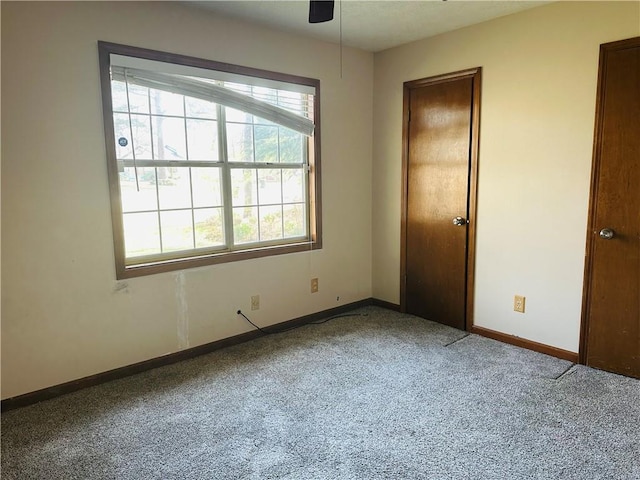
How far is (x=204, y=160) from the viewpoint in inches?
121

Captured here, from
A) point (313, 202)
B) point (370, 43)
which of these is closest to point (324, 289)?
point (313, 202)

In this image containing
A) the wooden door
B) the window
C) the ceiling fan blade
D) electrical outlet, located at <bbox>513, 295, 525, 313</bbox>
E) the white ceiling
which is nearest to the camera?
the ceiling fan blade

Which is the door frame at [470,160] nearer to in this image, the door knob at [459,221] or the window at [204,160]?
the door knob at [459,221]

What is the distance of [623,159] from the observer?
263 centimetres

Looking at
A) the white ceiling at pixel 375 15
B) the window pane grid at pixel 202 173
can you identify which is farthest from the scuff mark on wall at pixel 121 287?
the white ceiling at pixel 375 15

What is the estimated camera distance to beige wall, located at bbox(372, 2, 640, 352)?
9.09 feet

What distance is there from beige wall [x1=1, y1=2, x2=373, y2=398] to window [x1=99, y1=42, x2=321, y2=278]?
0.31 ft

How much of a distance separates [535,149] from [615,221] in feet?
2.30

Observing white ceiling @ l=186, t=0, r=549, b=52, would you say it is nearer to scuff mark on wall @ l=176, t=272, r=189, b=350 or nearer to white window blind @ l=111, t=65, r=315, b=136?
white window blind @ l=111, t=65, r=315, b=136

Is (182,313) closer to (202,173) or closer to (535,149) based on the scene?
(202,173)

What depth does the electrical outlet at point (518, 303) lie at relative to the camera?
320cm

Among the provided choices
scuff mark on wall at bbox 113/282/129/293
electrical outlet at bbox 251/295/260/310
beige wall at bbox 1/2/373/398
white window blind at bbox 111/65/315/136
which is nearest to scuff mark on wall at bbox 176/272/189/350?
beige wall at bbox 1/2/373/398

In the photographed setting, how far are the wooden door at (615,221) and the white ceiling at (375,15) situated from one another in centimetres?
76

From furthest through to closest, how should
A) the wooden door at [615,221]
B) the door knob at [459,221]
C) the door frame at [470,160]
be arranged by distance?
the door knob at [459,221]
the door frame at [470,160]
the wooden door at [615,221]
